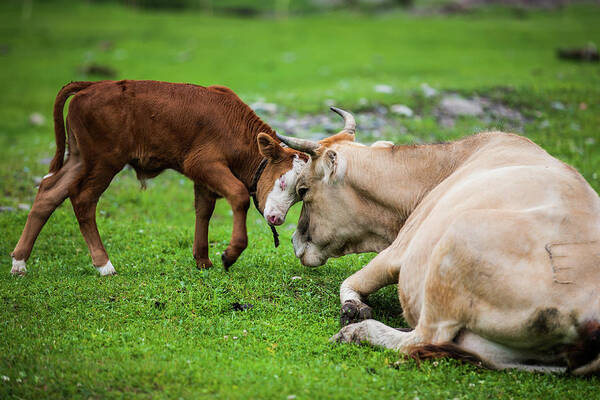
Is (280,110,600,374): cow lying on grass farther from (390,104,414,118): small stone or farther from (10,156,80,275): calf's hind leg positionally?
(390,104,414,118): small stone

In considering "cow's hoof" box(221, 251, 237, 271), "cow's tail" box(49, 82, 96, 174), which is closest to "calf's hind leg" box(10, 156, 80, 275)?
"cow's tail" box(49, 82, 96, 174)

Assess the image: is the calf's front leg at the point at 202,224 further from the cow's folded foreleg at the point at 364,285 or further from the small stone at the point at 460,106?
the small stone at the point at 460,106

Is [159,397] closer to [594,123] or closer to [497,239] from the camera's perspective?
[497,239]

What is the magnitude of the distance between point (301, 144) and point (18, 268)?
11.6 ft

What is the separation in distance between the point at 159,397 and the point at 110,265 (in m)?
3.25

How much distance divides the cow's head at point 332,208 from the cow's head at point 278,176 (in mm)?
161

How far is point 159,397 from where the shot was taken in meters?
4.49

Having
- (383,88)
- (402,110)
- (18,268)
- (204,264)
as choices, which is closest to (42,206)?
(18,268)

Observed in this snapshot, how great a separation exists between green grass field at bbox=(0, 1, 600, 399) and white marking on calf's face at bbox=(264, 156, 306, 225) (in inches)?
27.0

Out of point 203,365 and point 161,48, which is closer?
point 203,365

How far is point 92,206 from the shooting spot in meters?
7.51

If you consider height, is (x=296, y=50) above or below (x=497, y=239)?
below

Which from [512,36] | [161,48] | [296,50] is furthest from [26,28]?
[512,36]

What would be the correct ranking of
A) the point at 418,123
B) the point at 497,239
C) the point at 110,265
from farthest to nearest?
1. the point at 418,123
2. the point at 110,265
3. the point at 497,239
